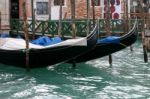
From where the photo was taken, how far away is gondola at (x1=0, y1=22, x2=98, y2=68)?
10.0 m

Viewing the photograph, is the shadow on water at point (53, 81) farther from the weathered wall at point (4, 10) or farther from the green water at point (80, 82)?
the weathered wall at point (4, 10)

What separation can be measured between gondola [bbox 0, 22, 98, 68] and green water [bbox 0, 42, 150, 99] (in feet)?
0.98

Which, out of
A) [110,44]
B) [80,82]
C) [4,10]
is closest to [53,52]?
[80,82]

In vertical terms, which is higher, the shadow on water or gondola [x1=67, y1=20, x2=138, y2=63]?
gondola [x1=67, y1=20, x2=138, y2=63]

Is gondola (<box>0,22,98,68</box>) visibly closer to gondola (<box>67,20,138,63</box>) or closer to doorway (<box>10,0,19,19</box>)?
gondola (<box>67,20,138,63</box>)

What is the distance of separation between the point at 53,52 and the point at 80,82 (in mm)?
1040

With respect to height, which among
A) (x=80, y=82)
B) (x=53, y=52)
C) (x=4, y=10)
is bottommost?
(x=80, y=82)

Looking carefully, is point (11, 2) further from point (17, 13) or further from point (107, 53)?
point (107, 53)

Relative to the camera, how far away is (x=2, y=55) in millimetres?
10867

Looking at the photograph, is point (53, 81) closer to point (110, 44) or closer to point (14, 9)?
point (110, 44)

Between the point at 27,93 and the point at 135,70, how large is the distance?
378 cm

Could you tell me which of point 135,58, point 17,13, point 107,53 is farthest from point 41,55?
point 17,13

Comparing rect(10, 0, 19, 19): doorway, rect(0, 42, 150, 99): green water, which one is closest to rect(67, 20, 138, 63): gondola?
rect(0, 42, 150, 99): green water

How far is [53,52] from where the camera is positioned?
10117 mm
